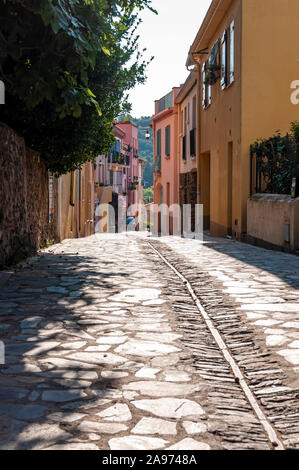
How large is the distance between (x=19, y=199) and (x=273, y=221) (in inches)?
217

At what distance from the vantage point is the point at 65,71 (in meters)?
8.45

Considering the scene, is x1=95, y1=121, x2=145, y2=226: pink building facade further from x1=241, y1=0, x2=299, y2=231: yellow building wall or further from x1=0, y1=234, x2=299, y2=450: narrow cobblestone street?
x1=0, y1=234, x2=299, y2=450: narrow cobblestone street

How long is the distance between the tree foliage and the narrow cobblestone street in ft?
8.04

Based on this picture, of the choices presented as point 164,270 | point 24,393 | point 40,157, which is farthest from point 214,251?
point 24,393

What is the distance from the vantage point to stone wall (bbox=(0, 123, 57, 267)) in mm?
10289

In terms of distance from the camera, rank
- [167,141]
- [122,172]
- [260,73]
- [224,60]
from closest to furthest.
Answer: [260,73]
[224,60]
[167,141]
[122,172]

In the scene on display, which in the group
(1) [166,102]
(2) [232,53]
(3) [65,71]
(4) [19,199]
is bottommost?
(4) [19,199]

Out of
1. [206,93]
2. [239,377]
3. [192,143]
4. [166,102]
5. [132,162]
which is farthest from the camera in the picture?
[132,162]

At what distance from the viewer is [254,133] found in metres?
16.3

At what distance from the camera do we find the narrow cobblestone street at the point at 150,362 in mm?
3373

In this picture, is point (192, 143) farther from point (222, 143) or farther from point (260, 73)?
point (260, 73)

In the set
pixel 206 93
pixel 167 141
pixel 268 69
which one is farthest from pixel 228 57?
pixel 167 141

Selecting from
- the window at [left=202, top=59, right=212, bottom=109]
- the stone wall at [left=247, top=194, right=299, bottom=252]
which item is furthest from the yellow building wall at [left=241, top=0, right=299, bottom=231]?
the window at [left=202, top=59, right=212, bottom=109]
